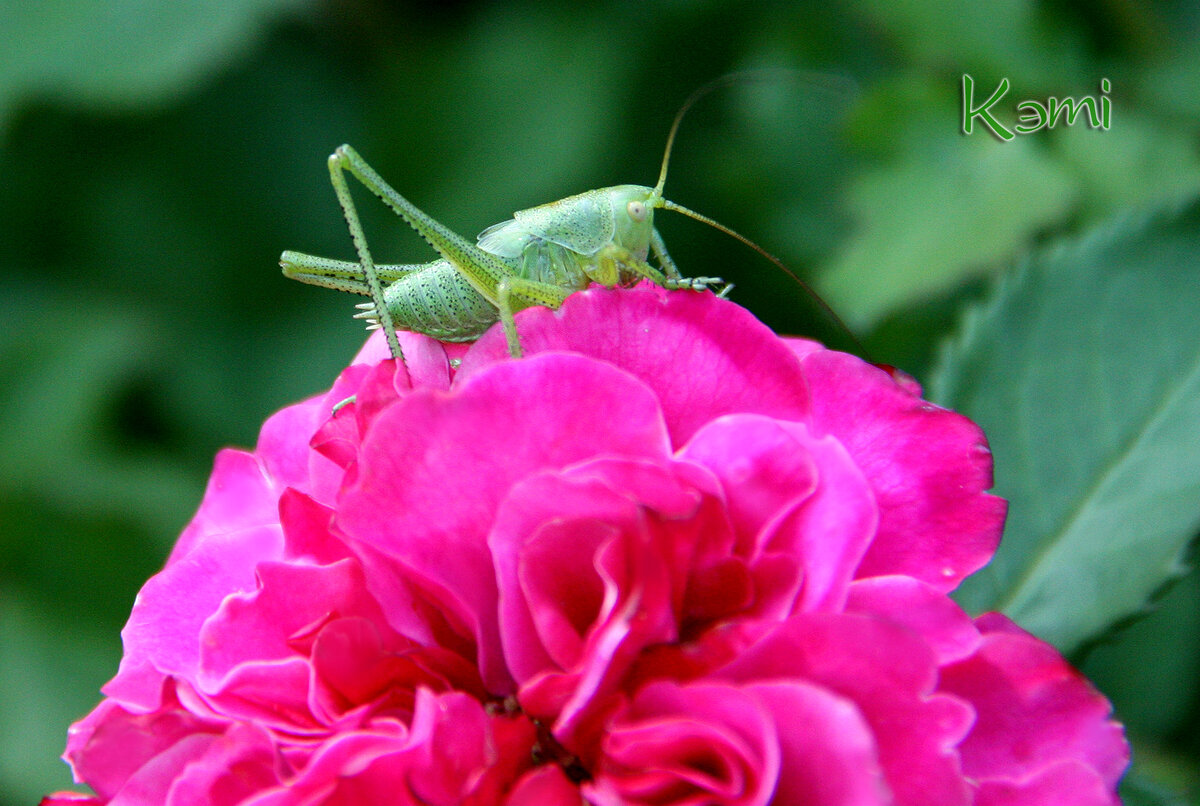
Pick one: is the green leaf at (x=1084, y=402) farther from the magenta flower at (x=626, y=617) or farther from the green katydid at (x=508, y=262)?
the magenta flower at (x=626, y=617)

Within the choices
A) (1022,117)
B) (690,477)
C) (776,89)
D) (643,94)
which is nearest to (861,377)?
(690,477)

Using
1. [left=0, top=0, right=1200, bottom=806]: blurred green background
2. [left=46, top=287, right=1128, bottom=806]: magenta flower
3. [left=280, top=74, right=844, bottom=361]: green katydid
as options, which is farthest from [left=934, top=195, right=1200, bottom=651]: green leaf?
[left=46, top=287, right=1128, bottom=806]: magenta flower

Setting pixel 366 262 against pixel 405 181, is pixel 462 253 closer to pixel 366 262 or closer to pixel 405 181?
pixel 366 262

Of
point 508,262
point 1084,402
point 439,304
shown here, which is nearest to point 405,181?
A: point 508,262

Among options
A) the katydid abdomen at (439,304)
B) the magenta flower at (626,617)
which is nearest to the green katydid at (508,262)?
the katydid abdomen at (439,304)

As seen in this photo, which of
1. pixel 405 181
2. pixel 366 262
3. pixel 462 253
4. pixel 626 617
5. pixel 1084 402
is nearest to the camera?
pixel 626 617

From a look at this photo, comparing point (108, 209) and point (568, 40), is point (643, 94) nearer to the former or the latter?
point (568, 40)
